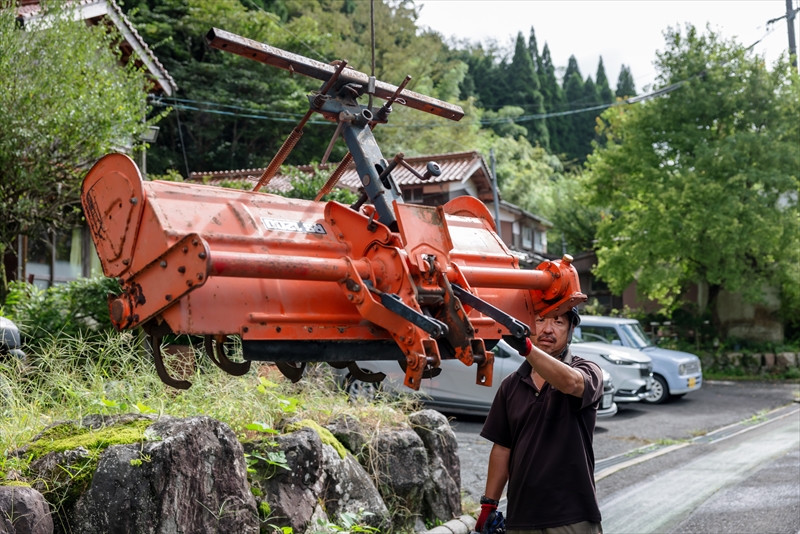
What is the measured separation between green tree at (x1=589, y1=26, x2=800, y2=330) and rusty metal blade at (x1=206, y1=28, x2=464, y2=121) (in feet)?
62.9

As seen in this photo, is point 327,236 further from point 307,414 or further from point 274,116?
point 274,116

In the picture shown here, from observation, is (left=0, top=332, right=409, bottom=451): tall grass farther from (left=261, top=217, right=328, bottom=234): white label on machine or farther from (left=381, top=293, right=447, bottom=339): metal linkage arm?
(left=381, top=293, right=447, bottom=339): metal linkage arm

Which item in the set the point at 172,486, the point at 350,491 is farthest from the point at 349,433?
the point at 172,486

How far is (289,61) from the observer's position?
3.78m

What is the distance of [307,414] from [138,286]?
3622 mm

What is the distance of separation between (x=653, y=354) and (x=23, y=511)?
1500 cm

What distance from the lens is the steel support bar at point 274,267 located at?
292 cm

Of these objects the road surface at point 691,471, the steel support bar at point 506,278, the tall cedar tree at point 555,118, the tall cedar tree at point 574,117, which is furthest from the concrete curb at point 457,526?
the tall cedar tree at point 555,118

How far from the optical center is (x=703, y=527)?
7.15 metres

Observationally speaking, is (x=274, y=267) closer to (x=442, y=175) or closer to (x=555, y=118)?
(x=442, y=175)

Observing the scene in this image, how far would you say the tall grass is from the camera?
17.7ft

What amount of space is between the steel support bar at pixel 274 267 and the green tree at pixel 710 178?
20.2 meters

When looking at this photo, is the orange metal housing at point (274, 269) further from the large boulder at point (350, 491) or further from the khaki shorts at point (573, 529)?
the large boulder at point (350, 491)

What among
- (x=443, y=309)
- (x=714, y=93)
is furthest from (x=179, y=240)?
(x=714, y=93)
